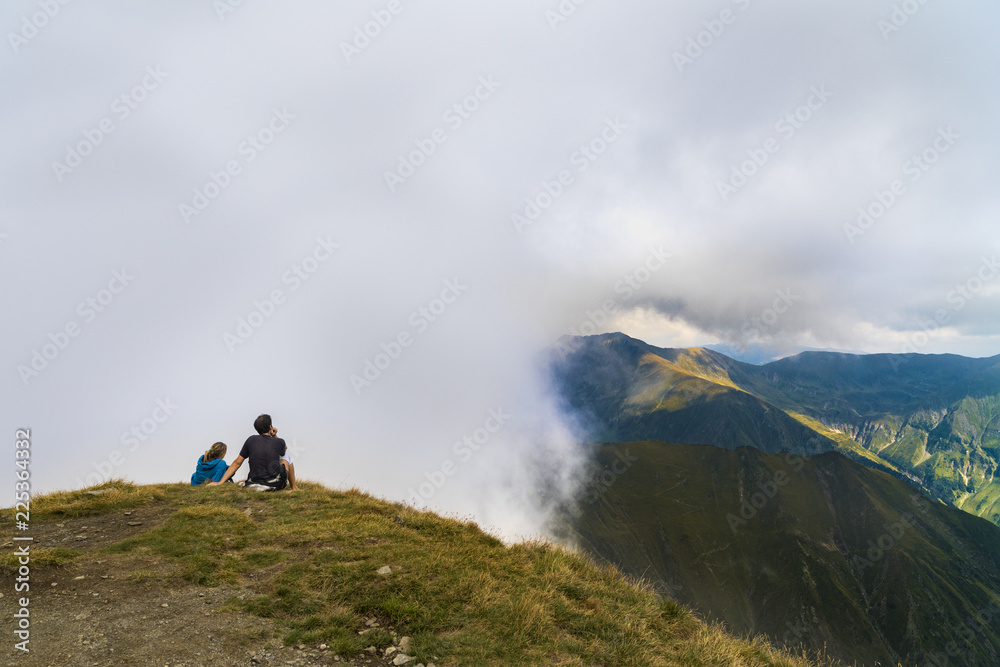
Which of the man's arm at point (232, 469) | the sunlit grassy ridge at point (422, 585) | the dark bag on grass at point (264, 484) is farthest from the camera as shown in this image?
the dark bag on grass at point (264, 484)

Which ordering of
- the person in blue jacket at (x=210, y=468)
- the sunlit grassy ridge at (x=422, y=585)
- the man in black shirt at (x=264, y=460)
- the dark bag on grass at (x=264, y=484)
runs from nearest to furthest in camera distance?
the sunlit grassy ridge at (x=422, y=585) < the man in black shirt at (x=264, y=460) < the dark bag on grass at (x=264, y=484) < the person in blue jacket at (x=210, y=468)

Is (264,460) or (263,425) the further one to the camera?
(264,460)

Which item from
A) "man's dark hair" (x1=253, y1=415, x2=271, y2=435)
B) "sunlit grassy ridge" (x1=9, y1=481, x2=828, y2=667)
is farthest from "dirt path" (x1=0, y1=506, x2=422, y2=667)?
"man's dark hair" (x1=253, y1=415, x2=271, y2=435)

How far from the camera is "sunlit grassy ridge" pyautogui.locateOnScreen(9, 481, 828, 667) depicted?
787cm

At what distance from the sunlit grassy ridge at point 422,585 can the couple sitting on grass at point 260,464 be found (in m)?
2.37

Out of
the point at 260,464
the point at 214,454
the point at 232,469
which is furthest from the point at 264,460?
the point at 214,454

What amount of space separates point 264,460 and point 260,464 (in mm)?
257

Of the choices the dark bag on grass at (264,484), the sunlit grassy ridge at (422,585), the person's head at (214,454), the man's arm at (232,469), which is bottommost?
the sunlit grassy ridge at (422,585)

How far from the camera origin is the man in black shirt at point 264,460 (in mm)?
15945

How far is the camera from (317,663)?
6.81 metres

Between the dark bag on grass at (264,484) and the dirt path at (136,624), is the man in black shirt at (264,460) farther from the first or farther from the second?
the dirt path at (136,624)

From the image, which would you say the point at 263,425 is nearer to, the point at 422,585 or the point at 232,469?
the point at 232,469

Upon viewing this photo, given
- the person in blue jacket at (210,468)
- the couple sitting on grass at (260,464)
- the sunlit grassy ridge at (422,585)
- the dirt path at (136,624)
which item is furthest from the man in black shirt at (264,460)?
the dirt path at (136,624)

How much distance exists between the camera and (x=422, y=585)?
29.9 ft
